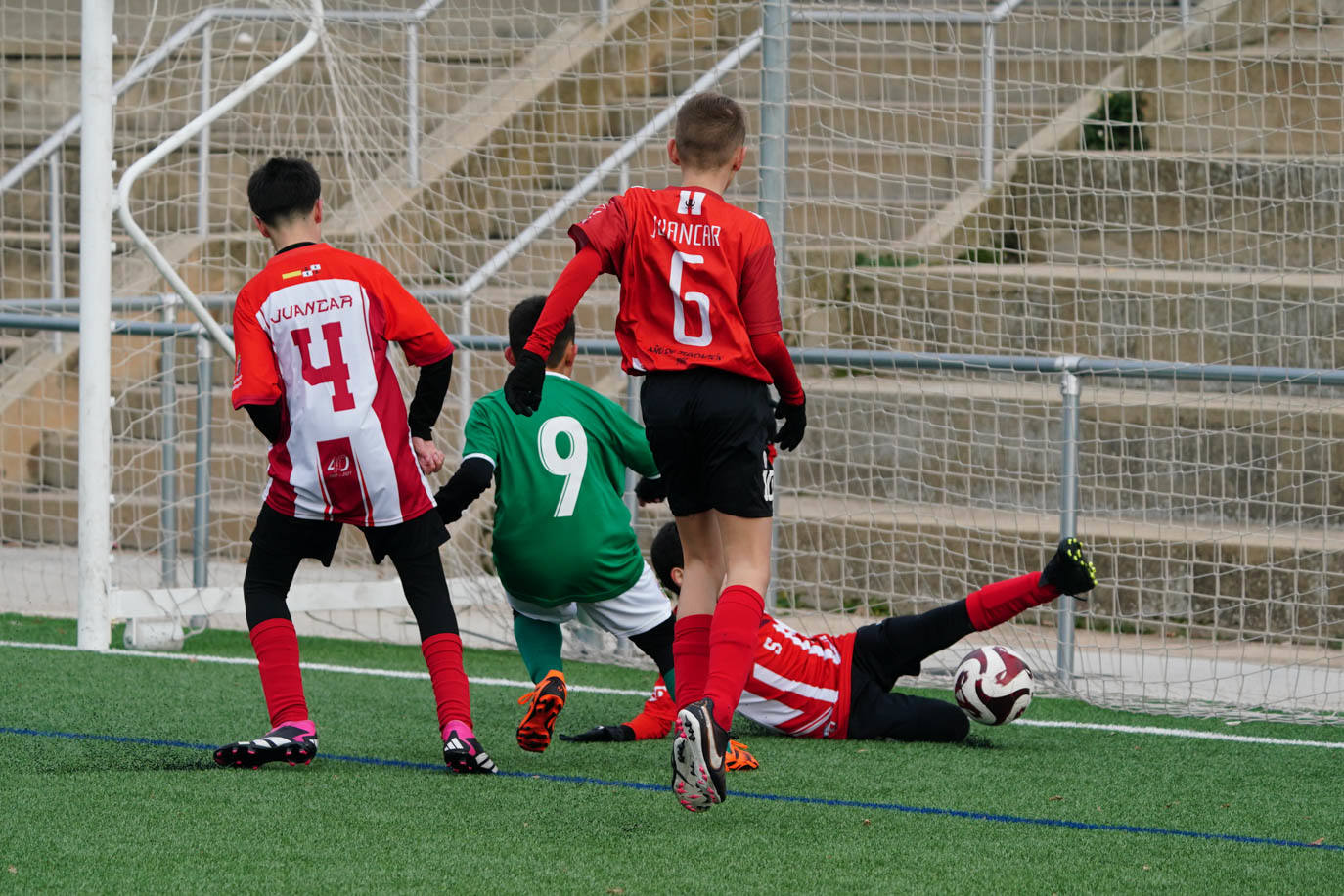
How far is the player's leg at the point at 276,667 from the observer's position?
387cm

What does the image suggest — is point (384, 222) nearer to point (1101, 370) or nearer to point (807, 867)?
point (1101, 370)

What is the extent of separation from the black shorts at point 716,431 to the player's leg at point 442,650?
723 mm

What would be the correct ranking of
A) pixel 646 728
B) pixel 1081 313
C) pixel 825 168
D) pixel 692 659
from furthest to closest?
pixel 825 168 < pixel 1081 313 < pixel 646 728 < pixel 692 659

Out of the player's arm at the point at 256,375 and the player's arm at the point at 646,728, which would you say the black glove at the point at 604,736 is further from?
the player's arm at the point at 256,375

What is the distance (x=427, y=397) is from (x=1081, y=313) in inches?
166

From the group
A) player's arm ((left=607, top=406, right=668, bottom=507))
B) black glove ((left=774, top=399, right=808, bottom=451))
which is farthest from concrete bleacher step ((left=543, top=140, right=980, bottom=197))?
black glove ((left=774, top=399, right=808, bottom=451))

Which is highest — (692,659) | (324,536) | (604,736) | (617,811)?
(324,536)

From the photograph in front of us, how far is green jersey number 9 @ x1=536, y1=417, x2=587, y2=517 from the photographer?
454cm

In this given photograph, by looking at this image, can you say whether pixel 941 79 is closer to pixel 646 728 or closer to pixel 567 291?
pixel 646 728

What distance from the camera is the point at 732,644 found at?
357 centimetres

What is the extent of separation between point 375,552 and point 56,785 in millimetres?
891

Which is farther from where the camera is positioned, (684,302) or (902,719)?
(902,719)

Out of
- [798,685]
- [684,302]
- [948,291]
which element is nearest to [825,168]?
[948,291]

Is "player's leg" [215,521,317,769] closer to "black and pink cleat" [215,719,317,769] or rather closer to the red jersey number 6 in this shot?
"black and pink cleat" [215,719,317,769]
